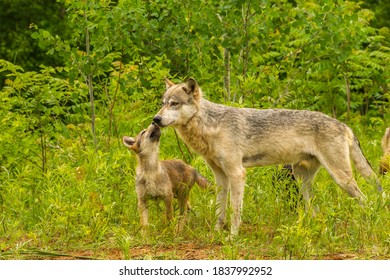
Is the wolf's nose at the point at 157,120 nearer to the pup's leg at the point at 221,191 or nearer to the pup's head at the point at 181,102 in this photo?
the pup's head at the point at 181,102

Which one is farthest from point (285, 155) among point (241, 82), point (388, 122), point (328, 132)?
point (388, 122)

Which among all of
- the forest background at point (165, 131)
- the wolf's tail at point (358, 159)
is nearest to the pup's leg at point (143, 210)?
the forest background at point (165, 131)

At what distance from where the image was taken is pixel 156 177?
400 inches

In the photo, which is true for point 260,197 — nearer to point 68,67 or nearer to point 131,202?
point 131,202

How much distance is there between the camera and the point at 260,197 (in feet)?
35.1

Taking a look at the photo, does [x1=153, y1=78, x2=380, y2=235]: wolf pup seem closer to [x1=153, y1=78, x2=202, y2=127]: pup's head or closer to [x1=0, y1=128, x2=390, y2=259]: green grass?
[x1=153, y1=78, x2=202, y2=127]: pup's head

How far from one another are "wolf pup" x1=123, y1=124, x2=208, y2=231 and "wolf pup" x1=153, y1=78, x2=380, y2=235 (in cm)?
35

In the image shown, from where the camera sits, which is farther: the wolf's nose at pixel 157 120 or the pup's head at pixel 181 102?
the pup's head at pixel 181 102

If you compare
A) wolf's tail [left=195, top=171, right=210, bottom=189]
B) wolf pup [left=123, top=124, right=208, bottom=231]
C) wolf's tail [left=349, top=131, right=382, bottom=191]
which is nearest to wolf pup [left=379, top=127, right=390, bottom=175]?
wolf's tail [left=349, top=131, right=382, bottom=191]

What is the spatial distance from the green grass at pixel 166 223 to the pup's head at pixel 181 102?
86 cm

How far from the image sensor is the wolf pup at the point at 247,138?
1027 cm

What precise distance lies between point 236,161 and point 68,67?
375cm

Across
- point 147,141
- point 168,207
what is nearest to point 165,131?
→ point 147,141

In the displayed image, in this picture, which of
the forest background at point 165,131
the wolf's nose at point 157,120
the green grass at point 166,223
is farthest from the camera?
the wolf's nose at point 157,120
